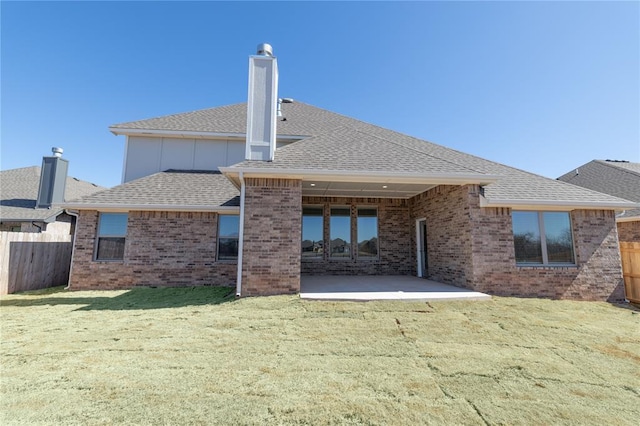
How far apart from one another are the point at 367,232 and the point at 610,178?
1320cm

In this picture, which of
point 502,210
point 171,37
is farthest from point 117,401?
point 171,37

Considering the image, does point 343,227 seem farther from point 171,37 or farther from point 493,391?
point 171,37

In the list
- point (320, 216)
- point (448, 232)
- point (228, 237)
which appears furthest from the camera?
point (320, 216)

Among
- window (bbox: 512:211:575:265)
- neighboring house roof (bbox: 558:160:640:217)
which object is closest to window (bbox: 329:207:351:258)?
window (bbox: 512:211:575:265)

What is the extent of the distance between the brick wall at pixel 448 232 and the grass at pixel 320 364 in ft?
6.11

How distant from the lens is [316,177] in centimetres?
726

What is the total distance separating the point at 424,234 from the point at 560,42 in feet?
Result: 26.6

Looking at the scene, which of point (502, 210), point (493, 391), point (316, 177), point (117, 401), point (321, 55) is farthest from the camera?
point (321, 55)

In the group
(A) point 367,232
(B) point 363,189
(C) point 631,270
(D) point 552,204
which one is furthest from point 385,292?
(C) point 631,270

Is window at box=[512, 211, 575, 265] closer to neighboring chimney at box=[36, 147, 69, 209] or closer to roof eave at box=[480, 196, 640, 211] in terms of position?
roof eave at box=[480, 196, 640, 211]

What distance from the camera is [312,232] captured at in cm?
1119

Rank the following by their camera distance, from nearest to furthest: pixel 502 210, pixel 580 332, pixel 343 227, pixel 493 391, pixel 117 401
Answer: pixel 117 401 → pixel 493 391 → pixel 580 332 → pixel 502 210 → pixel 343 227

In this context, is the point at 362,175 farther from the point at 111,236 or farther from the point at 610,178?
the point at 610,178

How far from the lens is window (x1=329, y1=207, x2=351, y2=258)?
36.7 feet
